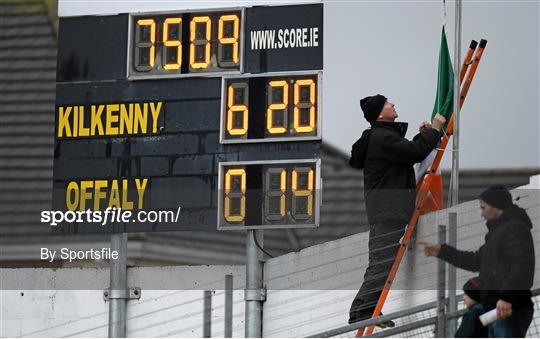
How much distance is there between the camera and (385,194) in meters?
11.8

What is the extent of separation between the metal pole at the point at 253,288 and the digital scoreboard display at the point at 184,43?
142cm

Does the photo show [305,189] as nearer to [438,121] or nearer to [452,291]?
[438,121]

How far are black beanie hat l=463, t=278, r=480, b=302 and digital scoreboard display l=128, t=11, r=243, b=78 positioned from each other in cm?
383

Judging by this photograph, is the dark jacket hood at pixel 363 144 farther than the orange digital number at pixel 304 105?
No

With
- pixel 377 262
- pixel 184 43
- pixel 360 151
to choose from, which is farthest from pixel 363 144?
pixel 184 43

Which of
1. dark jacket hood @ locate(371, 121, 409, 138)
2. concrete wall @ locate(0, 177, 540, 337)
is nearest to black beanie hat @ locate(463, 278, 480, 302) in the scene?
concrete wall @ locate(0, 177, 540, 337)

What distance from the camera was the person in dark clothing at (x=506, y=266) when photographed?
A: 32.3 feet

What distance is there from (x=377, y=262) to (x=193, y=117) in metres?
2.55

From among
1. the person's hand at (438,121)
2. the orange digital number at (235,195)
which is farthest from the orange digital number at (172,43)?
the person's hand at (438,121)

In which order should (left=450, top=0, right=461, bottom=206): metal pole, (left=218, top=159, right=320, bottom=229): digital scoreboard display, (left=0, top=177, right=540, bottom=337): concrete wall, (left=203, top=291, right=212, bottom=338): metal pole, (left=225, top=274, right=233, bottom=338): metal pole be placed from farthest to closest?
(left=218, top=159, right=320, bottom=229): digital scoreboard display, (left=450, top=0, right=461, bottom=206): metal pole, (left=0, top=177, right=540, bottom=337): concrete wall, (left=203, top=291, right=212, bottom=338): metal pole, (left=225, top=274, right=233, bottom=338): metal pole

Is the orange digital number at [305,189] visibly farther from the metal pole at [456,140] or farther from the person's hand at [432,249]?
the person's hand at [432,249]

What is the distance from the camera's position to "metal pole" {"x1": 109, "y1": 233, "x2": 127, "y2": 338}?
1373 centimetres

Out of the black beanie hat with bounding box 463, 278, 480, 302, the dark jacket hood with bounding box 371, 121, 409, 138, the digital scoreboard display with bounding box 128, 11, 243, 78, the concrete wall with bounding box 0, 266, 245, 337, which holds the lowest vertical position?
the concrete wall with bounding box 0, 266, 245, 337

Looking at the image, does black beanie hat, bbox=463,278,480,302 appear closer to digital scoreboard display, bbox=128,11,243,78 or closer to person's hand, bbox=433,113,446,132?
person's hand, bbox=433,113,446,132
